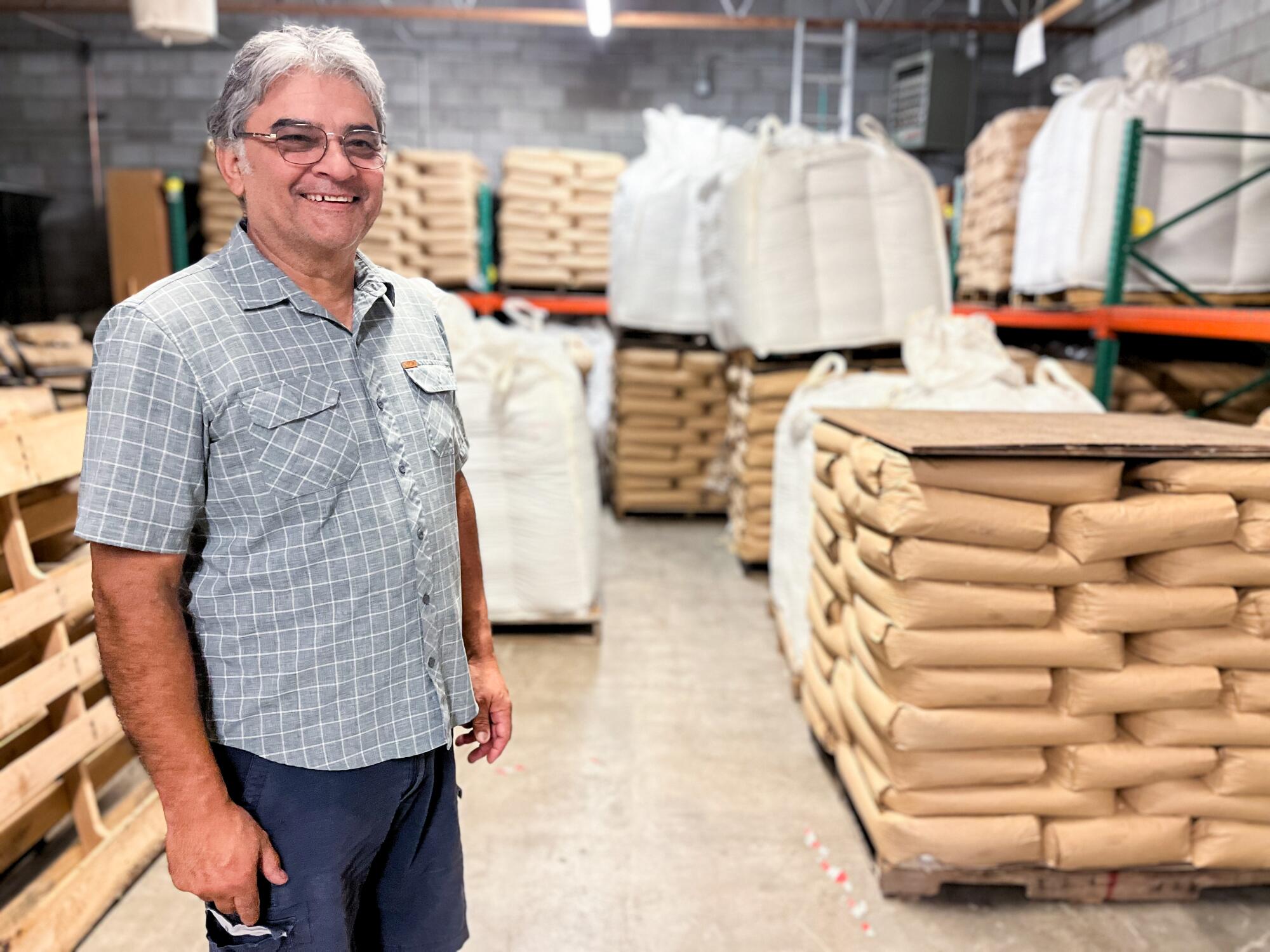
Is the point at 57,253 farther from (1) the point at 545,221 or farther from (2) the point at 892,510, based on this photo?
(2) the point at 892,510

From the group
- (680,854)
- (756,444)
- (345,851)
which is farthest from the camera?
(756,444)

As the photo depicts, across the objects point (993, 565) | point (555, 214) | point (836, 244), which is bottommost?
point (993, 565)

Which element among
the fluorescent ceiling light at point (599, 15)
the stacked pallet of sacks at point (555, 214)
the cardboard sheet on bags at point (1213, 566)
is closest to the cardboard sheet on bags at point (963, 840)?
the cardboard sheet on bags at point (1213, 566)

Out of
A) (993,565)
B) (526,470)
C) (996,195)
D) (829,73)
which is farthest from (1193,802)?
(829,73)

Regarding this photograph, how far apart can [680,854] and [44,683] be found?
6.10 feet

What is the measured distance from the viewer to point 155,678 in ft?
3.90

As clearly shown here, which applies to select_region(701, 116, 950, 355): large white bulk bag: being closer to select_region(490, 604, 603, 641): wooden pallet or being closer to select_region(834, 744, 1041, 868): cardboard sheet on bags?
select_region(490, 604, 603, 641): wooden pallet

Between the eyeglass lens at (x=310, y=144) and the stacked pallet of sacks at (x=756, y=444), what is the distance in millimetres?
4017

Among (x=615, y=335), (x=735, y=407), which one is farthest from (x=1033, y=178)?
(x=615, y=335)

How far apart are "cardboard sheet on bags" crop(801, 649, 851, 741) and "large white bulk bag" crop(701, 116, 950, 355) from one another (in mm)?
2126

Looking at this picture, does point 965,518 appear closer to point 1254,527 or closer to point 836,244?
point 1254,527

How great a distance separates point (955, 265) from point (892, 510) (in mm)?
7190

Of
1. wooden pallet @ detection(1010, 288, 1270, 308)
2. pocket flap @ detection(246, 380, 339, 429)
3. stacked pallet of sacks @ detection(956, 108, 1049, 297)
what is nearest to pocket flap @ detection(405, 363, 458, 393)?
pocket flap @ detection(246, 380, 339, 429)

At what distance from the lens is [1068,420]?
283cm
